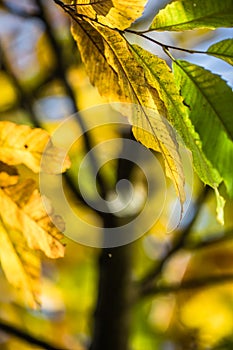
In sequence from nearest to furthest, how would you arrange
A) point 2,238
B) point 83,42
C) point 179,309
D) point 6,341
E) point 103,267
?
1. point 83,42
2. point 2,238
3. point 103,267
4. point 6,341
5. point 179,309

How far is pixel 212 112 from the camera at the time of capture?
0.35 meters

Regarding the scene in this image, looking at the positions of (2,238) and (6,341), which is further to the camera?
(6,341)

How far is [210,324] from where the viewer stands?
5.14 feet

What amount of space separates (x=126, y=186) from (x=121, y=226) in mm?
86

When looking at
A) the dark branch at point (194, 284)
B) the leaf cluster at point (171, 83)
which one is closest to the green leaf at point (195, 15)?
the leaf cluster at point (171, 83)

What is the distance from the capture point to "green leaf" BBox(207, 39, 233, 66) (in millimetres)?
345

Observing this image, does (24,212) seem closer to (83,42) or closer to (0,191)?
(0,191)

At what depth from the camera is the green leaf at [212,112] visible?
343mm

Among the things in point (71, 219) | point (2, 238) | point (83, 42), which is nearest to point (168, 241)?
point (71, 219)

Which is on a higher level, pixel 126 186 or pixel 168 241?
pixel 126 186

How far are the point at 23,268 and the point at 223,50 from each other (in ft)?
0.88

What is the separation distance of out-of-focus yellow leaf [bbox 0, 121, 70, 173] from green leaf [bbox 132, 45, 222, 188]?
14 cm

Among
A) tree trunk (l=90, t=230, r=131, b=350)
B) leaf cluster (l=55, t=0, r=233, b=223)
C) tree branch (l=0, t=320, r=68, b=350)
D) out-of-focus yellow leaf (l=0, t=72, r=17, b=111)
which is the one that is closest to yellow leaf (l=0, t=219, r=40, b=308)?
leaf cluster (l=55, t=0, r=233, b=223)

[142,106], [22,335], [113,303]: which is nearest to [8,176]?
[142,106]
